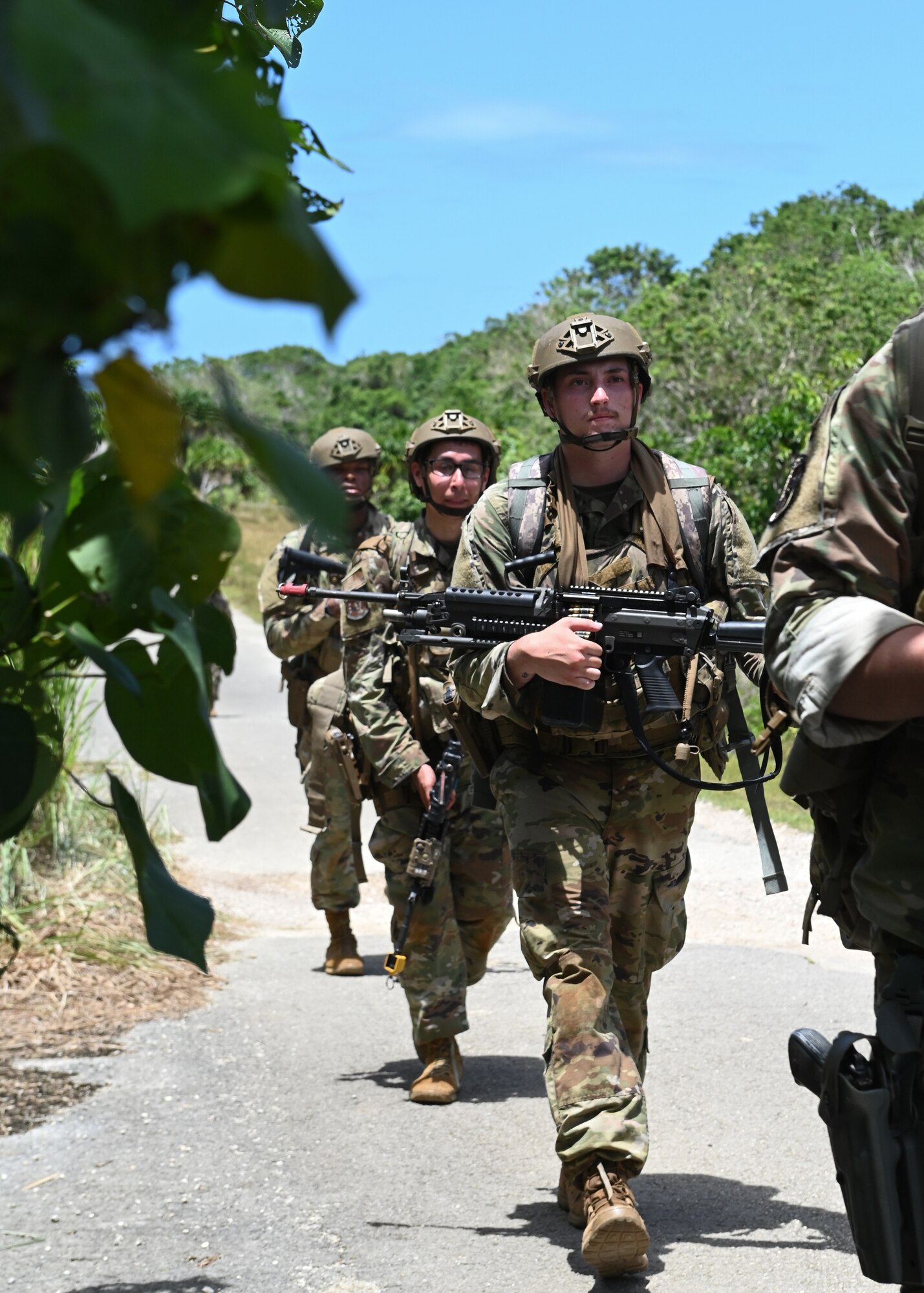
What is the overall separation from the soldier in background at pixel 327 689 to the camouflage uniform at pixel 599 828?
271 cm

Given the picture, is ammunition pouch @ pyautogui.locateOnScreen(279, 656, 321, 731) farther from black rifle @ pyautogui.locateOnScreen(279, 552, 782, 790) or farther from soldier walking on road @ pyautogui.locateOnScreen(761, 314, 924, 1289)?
soldier walking on road @ pyautogui.locateOnScreen(761, 314, 924, 1289)

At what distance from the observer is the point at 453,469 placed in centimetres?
591

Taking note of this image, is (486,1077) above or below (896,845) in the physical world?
below

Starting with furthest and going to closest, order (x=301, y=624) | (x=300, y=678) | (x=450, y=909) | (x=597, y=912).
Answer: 1. (x=300, y=678)
2. (x=301, y=624)
3. (x=450, y=909)
4. (x=597, y=912)

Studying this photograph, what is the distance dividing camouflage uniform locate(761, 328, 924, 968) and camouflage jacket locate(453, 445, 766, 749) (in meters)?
1.60

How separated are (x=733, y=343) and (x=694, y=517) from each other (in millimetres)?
18401

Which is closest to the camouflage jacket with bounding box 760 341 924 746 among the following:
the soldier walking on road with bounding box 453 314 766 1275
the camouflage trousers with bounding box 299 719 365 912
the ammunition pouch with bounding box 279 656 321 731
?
the soldier walking on road with bounding box 453 314 766 1275

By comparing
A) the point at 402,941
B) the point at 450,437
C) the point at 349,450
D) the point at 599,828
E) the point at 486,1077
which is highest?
the point at 349,450

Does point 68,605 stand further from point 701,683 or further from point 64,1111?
point 64,1111

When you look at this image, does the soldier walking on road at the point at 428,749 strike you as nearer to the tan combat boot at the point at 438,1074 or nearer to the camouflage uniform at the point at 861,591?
the tan combat boot at the point at 438,1074

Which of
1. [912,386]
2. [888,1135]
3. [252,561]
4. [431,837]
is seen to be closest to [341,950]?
[431,837]

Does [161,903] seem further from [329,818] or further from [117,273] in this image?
[329,818]

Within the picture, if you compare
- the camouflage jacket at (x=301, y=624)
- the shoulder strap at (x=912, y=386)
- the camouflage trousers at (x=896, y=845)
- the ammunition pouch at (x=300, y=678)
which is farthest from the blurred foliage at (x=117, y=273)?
the ammunition pouch at (x=300, y=678)

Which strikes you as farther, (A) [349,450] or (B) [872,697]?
(A) [349,450]
